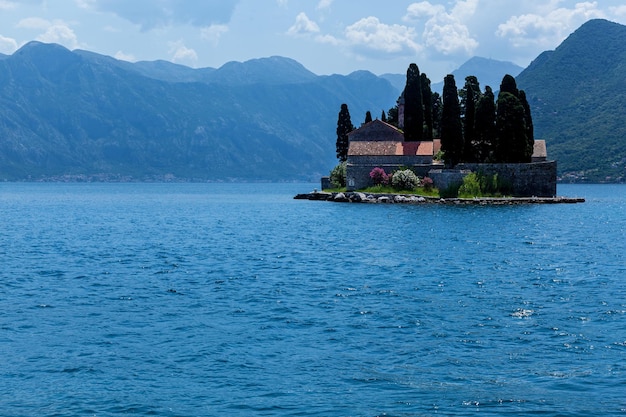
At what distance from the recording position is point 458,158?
95500 millimetres

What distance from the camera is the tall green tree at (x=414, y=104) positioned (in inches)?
3967

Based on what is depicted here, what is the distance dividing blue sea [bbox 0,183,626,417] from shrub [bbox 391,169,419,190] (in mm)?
47077

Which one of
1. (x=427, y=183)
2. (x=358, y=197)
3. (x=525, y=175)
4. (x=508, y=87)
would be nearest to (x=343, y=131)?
(x=358, y=197)

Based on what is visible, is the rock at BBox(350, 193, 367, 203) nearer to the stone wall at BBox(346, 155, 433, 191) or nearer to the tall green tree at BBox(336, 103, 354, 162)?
the stone wall at BBox(346, 155, 433, 191)

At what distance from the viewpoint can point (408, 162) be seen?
325 ft

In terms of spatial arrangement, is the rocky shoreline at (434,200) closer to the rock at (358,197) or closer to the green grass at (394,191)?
the rock at (358,197)

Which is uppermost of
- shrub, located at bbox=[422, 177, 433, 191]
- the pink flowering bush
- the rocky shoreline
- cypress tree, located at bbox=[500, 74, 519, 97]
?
cypress tree, located at bbox=[500, 74, 519, 97]

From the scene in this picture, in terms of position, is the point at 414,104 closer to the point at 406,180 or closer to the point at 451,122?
the point at 451,122

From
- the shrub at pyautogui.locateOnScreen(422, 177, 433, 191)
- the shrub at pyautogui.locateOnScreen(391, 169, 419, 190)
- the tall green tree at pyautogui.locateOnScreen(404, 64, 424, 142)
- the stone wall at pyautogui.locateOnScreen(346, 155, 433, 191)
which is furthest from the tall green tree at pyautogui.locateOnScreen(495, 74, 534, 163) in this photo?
the tall green tree at pyautogui.locateOnScreen(404, 64, 424, 142)

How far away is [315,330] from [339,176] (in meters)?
91.2

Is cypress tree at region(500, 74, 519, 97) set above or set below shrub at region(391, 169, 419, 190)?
above

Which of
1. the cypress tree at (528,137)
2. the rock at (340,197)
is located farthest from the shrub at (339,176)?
the cypress tree at (528,137)

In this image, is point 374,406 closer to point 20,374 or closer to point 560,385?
point 560,385

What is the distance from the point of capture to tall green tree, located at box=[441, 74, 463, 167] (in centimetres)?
9275
